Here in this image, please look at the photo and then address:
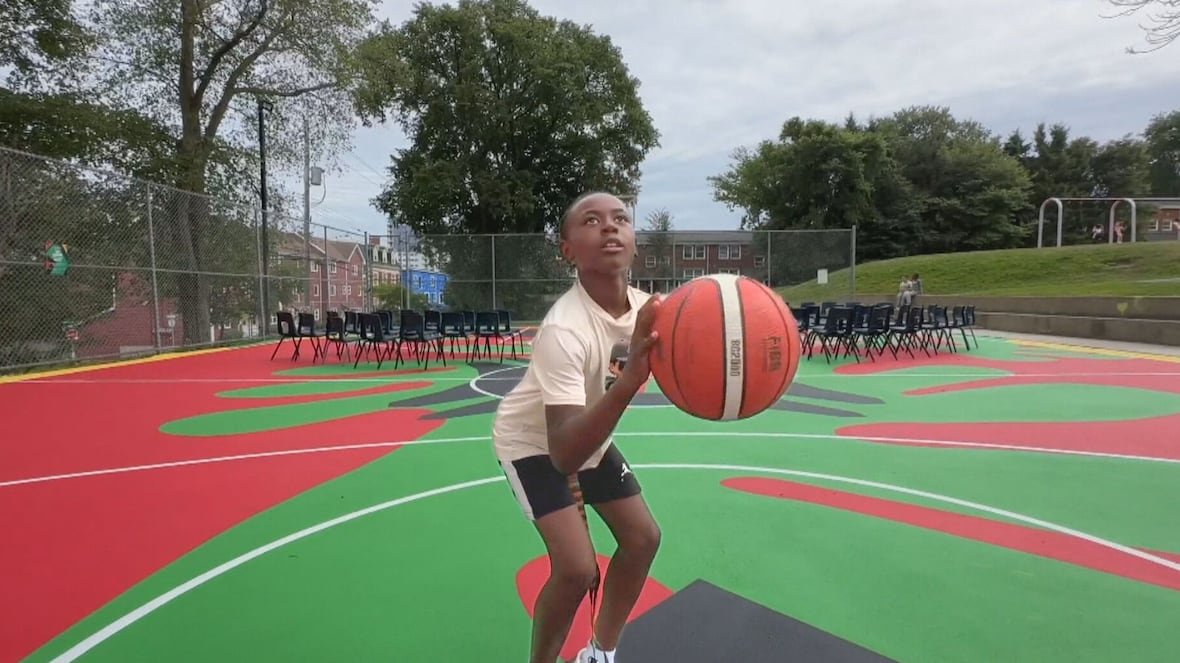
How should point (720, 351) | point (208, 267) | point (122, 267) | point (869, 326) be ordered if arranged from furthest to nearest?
point (208, 267) → point (869, 326) → point (122, 267) → point (720, 351)

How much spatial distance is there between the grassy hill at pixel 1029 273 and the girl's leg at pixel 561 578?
2254cm

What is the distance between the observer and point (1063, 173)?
59.7 meters

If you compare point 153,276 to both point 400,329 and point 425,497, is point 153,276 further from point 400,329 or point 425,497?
point 425,497

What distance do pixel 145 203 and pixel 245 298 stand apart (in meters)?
4.47

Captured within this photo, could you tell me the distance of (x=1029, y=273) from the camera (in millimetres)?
28125

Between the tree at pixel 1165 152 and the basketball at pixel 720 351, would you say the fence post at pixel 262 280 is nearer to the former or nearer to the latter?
the basketball at pixel 720 351

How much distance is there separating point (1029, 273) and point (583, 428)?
33.1 m

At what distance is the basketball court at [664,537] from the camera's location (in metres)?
2.68

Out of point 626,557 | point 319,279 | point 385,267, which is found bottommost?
point 626,557

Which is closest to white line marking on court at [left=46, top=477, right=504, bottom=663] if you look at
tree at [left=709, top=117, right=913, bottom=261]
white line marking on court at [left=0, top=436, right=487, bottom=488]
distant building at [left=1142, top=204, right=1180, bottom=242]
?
white line marking on court at [left=0, top=436, right=487, bottom=488]

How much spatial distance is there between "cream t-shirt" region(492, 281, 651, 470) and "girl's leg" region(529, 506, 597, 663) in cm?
21

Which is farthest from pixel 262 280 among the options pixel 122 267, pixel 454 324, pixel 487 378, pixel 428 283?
pixel 487 378

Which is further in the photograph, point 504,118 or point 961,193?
point 961,193

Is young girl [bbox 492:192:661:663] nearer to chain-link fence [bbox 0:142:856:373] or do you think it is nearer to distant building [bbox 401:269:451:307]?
chain-link fence [bbox 0:142:856:373]
